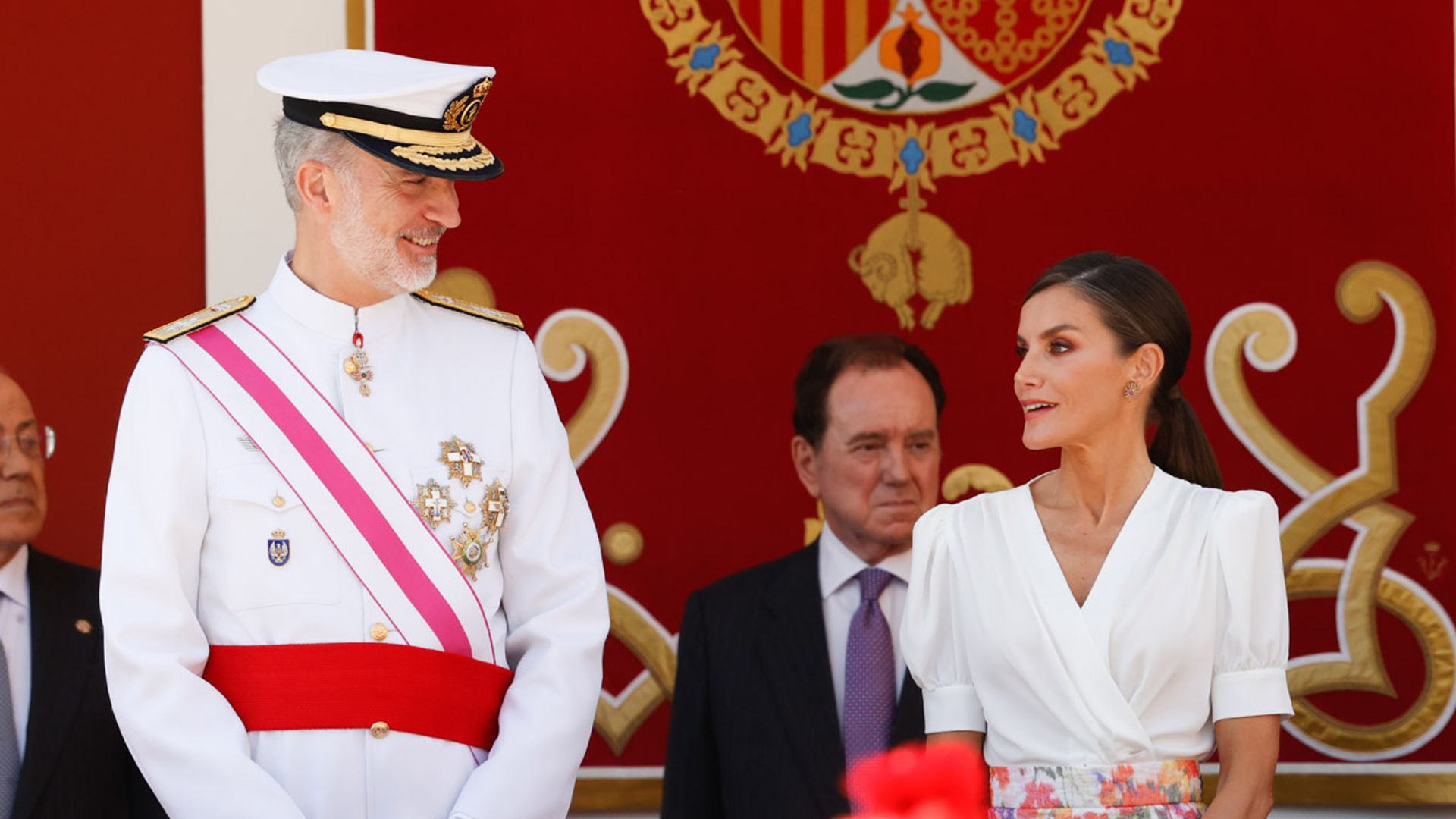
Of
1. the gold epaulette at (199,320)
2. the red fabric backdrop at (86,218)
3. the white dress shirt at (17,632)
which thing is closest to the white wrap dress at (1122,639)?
the gold epaulette at (199,320)

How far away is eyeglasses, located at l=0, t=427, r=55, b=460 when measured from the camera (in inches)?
139

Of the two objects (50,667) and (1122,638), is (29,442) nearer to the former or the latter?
(50,667)

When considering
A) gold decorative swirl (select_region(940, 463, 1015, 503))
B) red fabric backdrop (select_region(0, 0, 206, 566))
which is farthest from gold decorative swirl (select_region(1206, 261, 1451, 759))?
red fabric backdrop (select_region(0, 0, 206, 566))

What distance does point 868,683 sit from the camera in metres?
3.50

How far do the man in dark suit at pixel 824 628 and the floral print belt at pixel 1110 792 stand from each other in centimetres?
52

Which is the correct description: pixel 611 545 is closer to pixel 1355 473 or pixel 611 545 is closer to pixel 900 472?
pixel 900 472

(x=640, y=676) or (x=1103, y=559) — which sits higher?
(x=1103, y=559)

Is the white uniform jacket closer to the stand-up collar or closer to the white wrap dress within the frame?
the stand-up collar

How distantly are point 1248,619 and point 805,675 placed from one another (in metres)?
0.92

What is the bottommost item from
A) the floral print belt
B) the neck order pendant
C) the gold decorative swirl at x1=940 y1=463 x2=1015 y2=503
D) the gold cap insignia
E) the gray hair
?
the floral print belt

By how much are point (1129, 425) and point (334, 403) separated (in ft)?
3.98

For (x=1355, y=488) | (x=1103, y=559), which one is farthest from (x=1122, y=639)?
(x=1355, y=488)

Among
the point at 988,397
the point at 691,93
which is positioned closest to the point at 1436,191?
the point at 988,397

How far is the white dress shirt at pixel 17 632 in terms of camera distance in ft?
10.9
